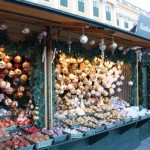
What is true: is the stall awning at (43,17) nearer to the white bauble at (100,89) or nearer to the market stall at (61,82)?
the market stall at (61,82)

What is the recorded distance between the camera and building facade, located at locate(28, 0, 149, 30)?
80.8 feet

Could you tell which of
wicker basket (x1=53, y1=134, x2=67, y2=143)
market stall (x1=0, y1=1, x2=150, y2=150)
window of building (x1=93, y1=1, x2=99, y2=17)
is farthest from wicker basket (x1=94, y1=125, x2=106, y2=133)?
window of building (x1=93, y1=1, x2=99, y2=17)

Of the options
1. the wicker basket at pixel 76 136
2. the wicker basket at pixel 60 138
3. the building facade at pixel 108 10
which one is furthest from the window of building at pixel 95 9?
the wicker basket at pixel 60 138

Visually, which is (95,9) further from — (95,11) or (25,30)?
(25,30)

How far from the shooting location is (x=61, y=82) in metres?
6.29

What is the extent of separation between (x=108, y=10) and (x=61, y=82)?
23.2m

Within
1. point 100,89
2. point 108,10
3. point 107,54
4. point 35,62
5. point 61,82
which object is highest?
point 108,10

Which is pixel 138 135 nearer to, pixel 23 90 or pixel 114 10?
pixel 23 90

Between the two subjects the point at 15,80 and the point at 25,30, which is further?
the point at 15,80

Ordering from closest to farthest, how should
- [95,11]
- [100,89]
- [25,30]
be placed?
[25,30] → [100,89] → [95,11]

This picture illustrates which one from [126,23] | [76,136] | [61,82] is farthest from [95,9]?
[76,136]

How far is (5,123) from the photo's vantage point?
17.0 ft

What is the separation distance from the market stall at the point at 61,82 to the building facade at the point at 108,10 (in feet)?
55.6

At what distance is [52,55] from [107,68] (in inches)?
101
